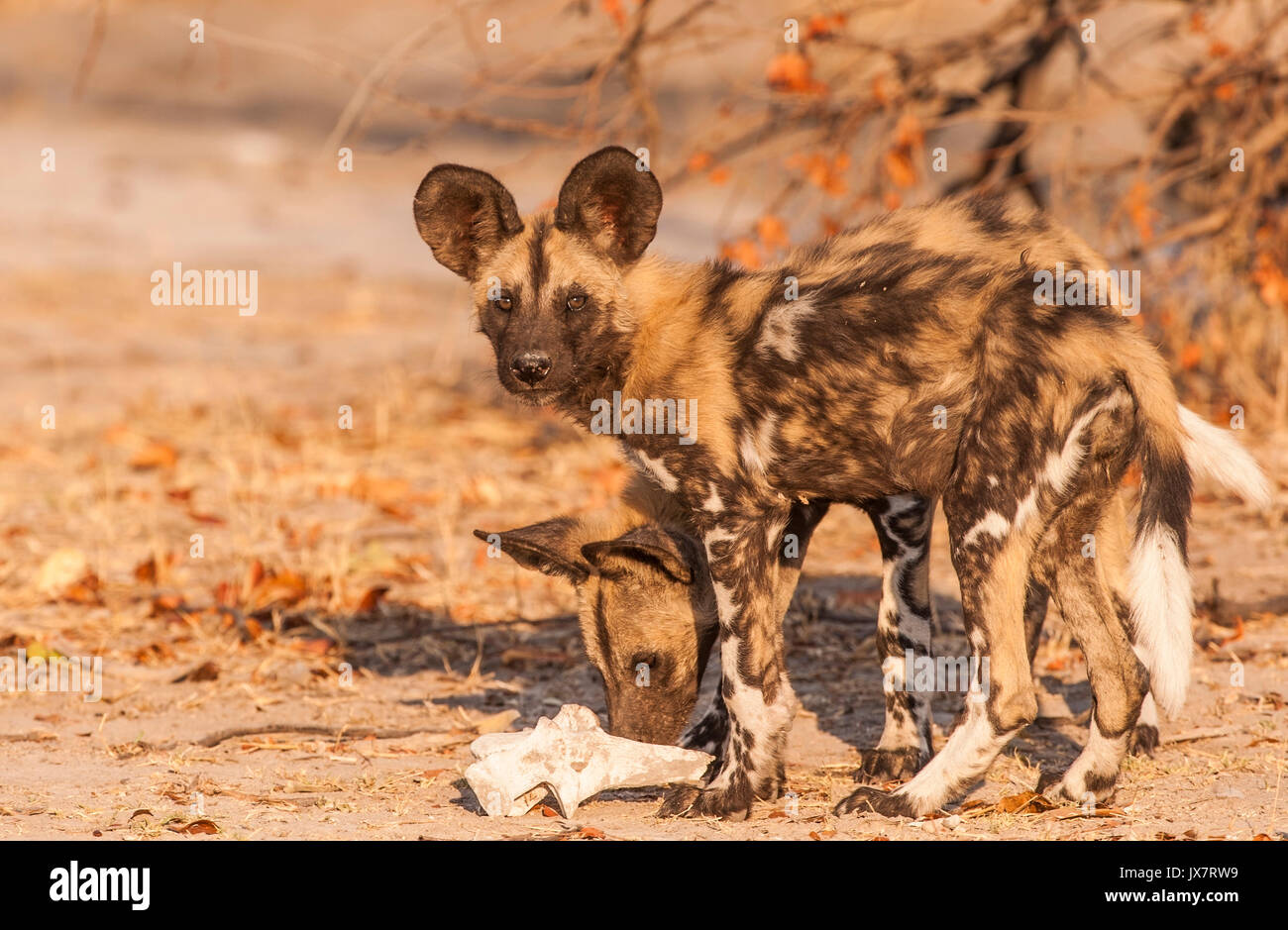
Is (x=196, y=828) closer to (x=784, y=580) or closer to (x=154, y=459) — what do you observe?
(x=784, y=580)

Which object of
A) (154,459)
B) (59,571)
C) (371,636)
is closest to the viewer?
(371,636)

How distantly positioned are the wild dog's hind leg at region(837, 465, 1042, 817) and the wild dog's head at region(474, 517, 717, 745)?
657 mm

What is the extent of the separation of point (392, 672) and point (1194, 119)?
16.5ft

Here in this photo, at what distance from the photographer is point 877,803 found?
3.66m

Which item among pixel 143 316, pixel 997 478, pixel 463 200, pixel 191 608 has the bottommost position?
pixel 191 608

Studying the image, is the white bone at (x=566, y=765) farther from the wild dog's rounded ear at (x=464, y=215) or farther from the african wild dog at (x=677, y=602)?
the wild dog's rounded ear at (x=464, y=215)

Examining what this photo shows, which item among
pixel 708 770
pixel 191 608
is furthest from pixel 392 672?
pixel 708 770

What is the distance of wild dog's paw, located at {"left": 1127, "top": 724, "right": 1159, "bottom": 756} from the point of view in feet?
13.4

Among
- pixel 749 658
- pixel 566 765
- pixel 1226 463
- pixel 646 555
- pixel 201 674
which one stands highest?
pixel 1226 463

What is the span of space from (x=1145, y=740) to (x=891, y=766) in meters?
→ 0.69

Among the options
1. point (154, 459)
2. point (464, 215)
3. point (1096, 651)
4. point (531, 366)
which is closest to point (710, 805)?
point (1096, 651)

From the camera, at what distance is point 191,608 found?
18.6 ft

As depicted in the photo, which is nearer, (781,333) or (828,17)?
(781,333)

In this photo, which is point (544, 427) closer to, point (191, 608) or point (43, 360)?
point (191, 608)
